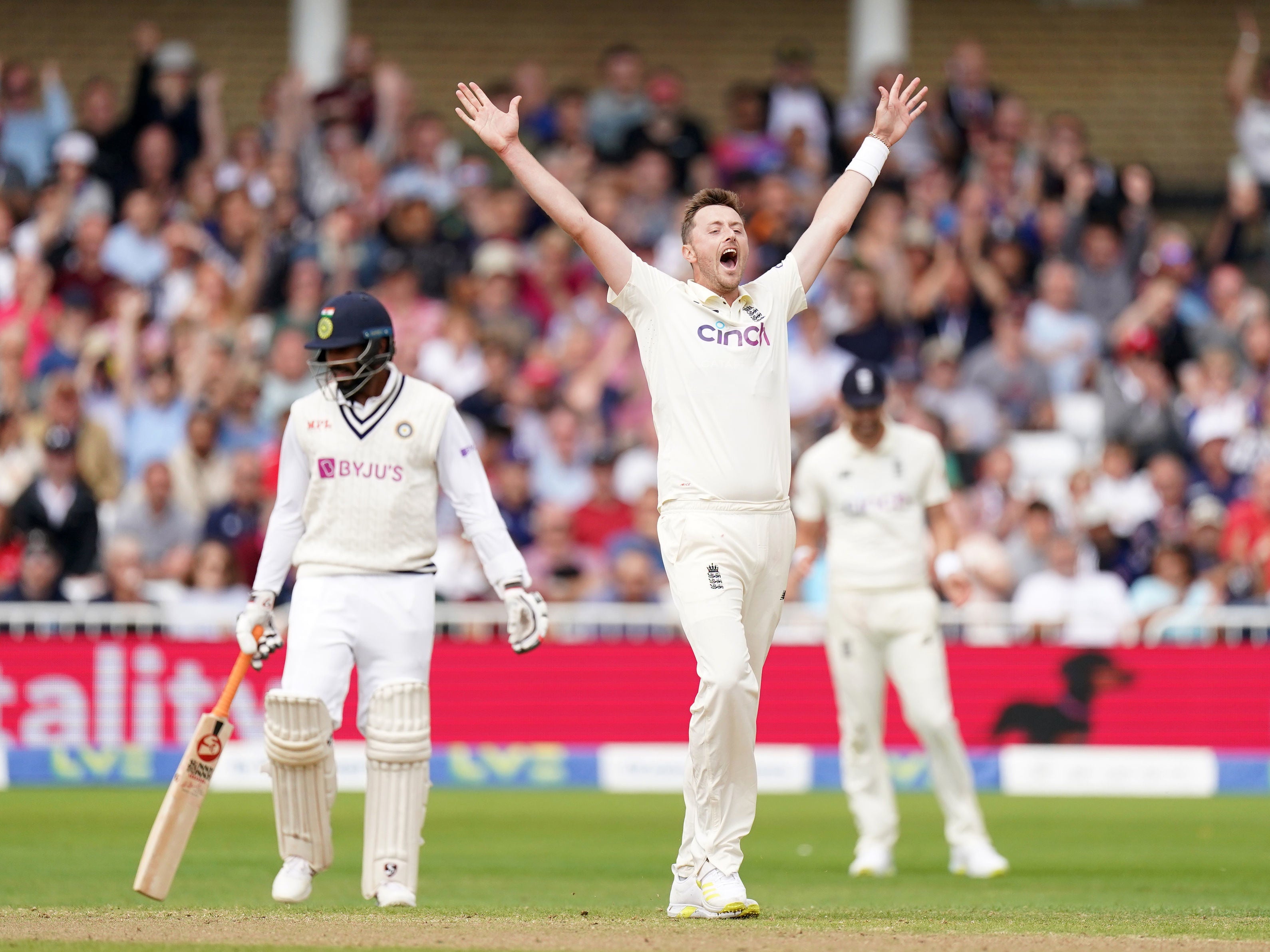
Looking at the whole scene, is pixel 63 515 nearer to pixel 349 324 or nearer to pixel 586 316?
pixel 586 316

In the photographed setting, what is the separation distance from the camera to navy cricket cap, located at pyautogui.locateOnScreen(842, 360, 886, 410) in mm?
10984

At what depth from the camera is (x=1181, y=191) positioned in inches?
888

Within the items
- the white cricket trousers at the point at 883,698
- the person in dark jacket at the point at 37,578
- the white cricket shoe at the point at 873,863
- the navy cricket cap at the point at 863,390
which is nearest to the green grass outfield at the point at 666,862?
the white cricket shoe at the point at 873,863

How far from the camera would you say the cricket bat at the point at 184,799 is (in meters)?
8.12

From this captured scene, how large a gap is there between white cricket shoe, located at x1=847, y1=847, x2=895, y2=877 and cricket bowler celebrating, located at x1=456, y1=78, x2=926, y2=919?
2966 millimetres

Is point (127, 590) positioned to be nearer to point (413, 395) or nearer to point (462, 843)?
point (462, 843)

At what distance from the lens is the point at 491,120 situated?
8023 mm

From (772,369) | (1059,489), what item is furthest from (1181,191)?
(772,369)

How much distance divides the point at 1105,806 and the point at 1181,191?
32.8ft

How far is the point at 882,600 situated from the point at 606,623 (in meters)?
4.94

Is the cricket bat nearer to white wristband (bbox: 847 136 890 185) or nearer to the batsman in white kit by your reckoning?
the batsman in white kit

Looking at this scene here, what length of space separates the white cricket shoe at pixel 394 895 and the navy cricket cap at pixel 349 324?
2092 millimetres

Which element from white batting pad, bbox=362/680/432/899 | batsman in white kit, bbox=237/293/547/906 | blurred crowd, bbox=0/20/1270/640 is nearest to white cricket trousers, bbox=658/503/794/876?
batsman in white kit, bbox=237/293/547/906

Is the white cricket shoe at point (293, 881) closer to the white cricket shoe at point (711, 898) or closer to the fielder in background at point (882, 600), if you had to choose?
the white cricket shoe at point (711, 898)
